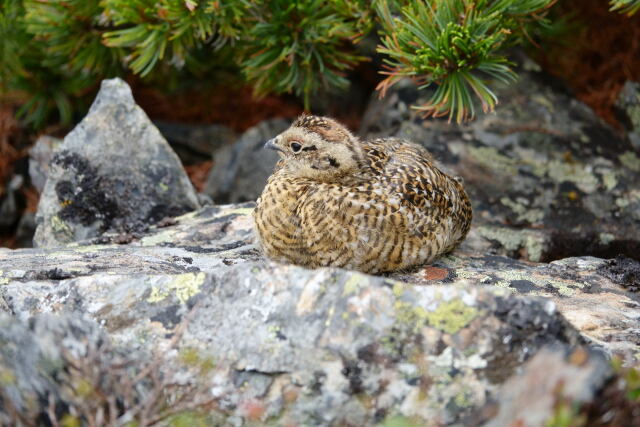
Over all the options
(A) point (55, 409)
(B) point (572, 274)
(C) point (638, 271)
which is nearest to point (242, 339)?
(A) point (55, 409)

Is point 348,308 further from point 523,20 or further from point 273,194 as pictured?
point 523,20

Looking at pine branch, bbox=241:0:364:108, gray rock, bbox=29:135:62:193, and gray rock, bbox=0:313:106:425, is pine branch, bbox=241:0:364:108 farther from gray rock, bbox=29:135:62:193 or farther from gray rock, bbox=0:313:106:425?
gray rock, bbox=0:313:106:425

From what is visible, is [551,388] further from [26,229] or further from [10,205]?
[10,205]

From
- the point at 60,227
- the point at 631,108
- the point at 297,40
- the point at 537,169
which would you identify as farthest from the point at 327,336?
the point at 631,108

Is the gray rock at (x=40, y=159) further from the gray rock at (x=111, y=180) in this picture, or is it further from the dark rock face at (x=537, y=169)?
the dark rock face at (x=537, y=169)

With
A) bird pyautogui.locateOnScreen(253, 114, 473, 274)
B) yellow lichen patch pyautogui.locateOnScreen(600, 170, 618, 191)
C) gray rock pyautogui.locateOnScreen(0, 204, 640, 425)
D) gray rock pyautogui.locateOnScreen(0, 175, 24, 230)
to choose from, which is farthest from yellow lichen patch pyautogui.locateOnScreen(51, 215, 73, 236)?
yellow lichen patch pyautogui.locateOnScreen(600, 170, 618, 191)

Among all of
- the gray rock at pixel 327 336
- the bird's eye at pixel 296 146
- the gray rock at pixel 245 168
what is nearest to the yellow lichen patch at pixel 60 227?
the gray rock at pixel 245 168
